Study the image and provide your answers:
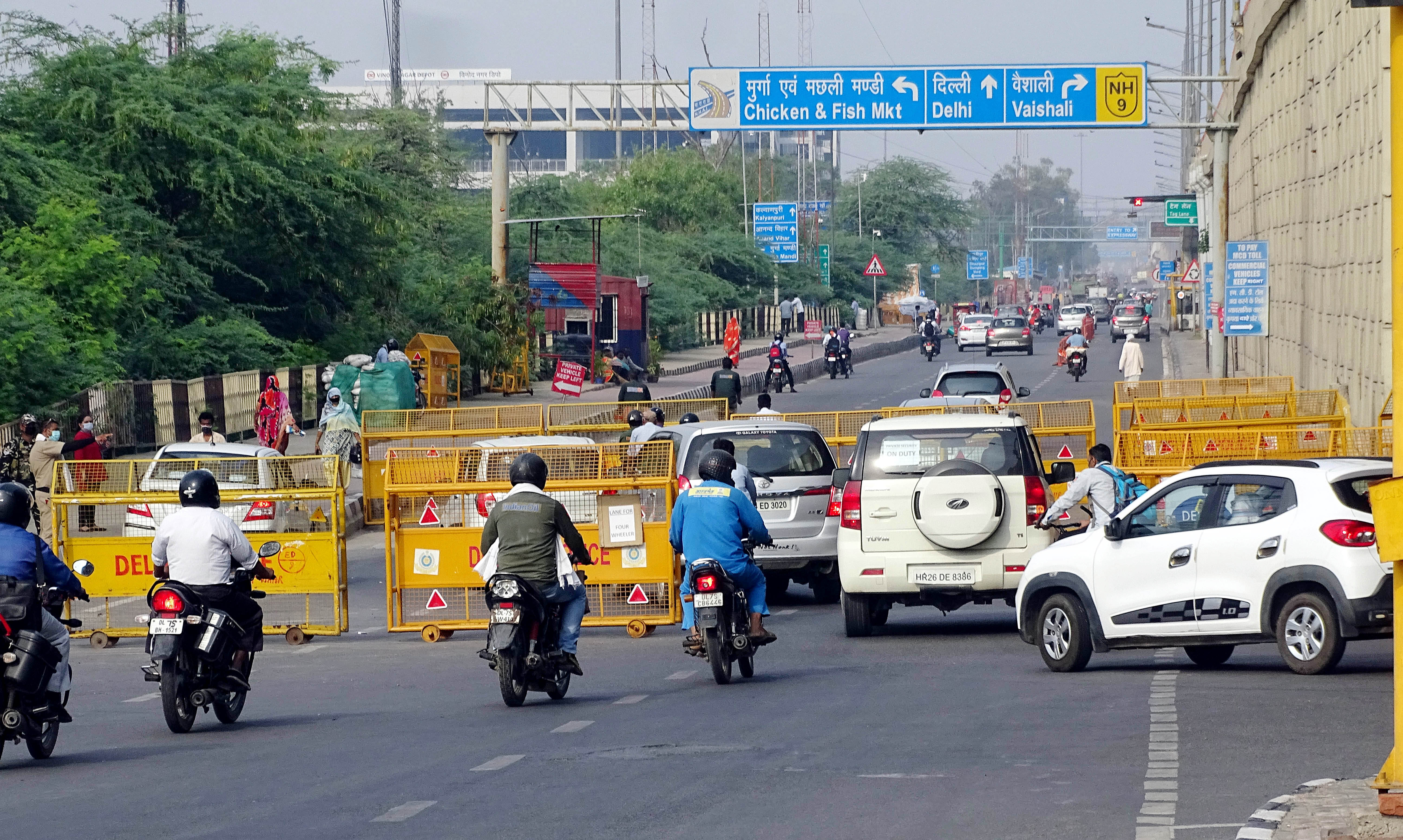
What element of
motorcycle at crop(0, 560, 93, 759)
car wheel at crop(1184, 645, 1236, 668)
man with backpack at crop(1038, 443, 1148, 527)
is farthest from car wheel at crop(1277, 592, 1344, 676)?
motorcycle at crop(0, 560, 93, 759)

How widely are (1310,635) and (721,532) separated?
3907 millimetres

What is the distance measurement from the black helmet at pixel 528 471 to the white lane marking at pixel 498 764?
2.61 m

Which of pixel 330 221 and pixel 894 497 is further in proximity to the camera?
pixel 330 221

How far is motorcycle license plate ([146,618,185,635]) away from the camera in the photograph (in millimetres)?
10609

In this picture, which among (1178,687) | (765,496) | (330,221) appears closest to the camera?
(1178,687)

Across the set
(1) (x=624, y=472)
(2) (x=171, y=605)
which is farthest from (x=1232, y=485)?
(2) (x=171, y=605)

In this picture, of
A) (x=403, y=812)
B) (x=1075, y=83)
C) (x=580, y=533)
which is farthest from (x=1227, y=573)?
(x=1075, y=83)

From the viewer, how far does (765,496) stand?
687 inches

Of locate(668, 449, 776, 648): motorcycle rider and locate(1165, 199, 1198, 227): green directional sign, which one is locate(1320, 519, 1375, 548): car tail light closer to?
locate(668, 449, 776, 648): motorcycle rider

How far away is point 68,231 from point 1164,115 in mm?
20988

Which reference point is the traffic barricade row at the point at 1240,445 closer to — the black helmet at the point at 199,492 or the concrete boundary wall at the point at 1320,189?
the concrete boundary wall at the point at 1320,189

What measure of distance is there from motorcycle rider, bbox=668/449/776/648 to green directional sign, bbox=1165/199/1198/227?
4921 cm

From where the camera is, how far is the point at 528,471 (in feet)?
39.2

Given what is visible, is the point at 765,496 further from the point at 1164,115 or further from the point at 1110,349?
the point at 1110,349
